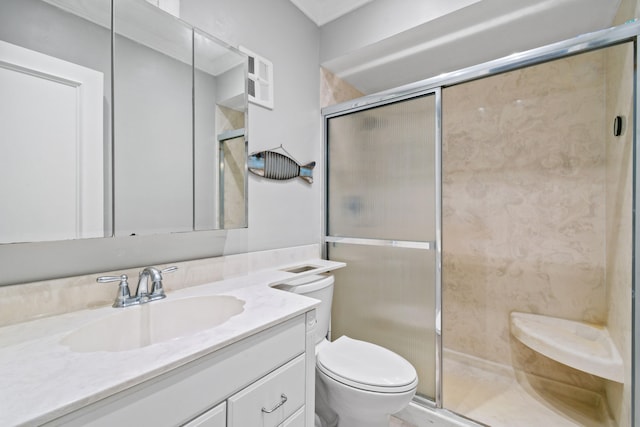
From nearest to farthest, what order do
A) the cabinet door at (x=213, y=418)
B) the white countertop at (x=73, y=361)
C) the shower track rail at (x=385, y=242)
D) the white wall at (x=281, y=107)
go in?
the white countertop at (x=73, y=361)
the cabinet door at (x=213, y=418)
the white wall at (x=281, y=107)
the shower track rail at (x=385, y=242)

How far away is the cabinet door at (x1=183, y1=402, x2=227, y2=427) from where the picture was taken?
70 centimetres

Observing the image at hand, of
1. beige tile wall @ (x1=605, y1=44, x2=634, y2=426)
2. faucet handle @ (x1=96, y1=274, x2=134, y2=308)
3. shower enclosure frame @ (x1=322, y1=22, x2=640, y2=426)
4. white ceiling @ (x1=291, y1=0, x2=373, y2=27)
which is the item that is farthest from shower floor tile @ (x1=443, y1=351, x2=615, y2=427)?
white ceiling @ (x1=291, y1=0, x2=373, y2=27)

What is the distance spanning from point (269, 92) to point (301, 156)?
0.43 m

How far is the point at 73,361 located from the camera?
0.64m

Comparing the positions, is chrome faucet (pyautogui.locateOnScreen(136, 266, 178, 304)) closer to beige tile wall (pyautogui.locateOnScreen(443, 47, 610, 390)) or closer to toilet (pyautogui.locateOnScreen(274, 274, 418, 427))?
toilet (pyautogui.locateOnScreen(274, 274, 418, 427))

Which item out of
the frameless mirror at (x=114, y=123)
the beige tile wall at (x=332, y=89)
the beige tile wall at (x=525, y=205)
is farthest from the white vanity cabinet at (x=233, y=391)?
the beige tile wall at (x=525, y=205)

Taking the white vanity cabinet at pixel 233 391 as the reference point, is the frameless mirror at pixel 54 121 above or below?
above

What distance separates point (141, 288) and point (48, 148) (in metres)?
0.52

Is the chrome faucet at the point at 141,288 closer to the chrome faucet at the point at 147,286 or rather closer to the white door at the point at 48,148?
the chrome faucet at the point at 147,286

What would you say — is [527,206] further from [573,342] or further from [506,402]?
[506,402]

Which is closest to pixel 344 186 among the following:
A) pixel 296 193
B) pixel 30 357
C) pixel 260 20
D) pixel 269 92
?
pixel 296 193

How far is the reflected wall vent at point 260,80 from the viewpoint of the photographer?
61.1 inches

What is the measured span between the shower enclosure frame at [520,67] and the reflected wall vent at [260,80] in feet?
1.64

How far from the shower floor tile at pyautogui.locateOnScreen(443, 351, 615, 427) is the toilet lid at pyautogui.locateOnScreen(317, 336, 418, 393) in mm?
617
